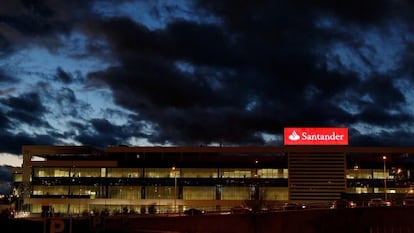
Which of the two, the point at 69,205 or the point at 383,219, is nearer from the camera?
the point at 383,219

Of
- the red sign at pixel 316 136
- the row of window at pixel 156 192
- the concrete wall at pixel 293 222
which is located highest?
the red sign at pixel 316 136

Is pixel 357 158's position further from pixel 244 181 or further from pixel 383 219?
pixel 383 219

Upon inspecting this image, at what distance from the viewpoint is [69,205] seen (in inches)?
6422

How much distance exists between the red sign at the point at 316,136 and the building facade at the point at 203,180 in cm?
201

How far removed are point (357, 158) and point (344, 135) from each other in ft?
55.7

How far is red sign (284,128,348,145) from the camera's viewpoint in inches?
6506

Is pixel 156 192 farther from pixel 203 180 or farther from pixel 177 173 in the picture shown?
pixel 203 180

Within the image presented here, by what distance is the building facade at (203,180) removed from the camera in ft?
536

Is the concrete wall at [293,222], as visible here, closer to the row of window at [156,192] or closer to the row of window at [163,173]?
the row of window at [156,192]

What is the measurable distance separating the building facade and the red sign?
2.01 m

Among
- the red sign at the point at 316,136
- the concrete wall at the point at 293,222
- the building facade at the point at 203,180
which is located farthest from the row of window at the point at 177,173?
the concrete wall at the point at 293,222

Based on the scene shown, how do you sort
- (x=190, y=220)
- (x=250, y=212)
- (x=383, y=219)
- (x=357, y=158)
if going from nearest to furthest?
(x=190, y=220) < (x=250, y=212) < (x=383, y=219) < (x=357, y=158)

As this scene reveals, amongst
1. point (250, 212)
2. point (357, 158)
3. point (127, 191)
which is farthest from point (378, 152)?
point (250, 212)

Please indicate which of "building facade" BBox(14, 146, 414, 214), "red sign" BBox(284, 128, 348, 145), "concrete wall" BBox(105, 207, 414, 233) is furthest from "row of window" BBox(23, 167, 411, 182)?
"concrete wall" BBox(105, 207, 414, 233)
